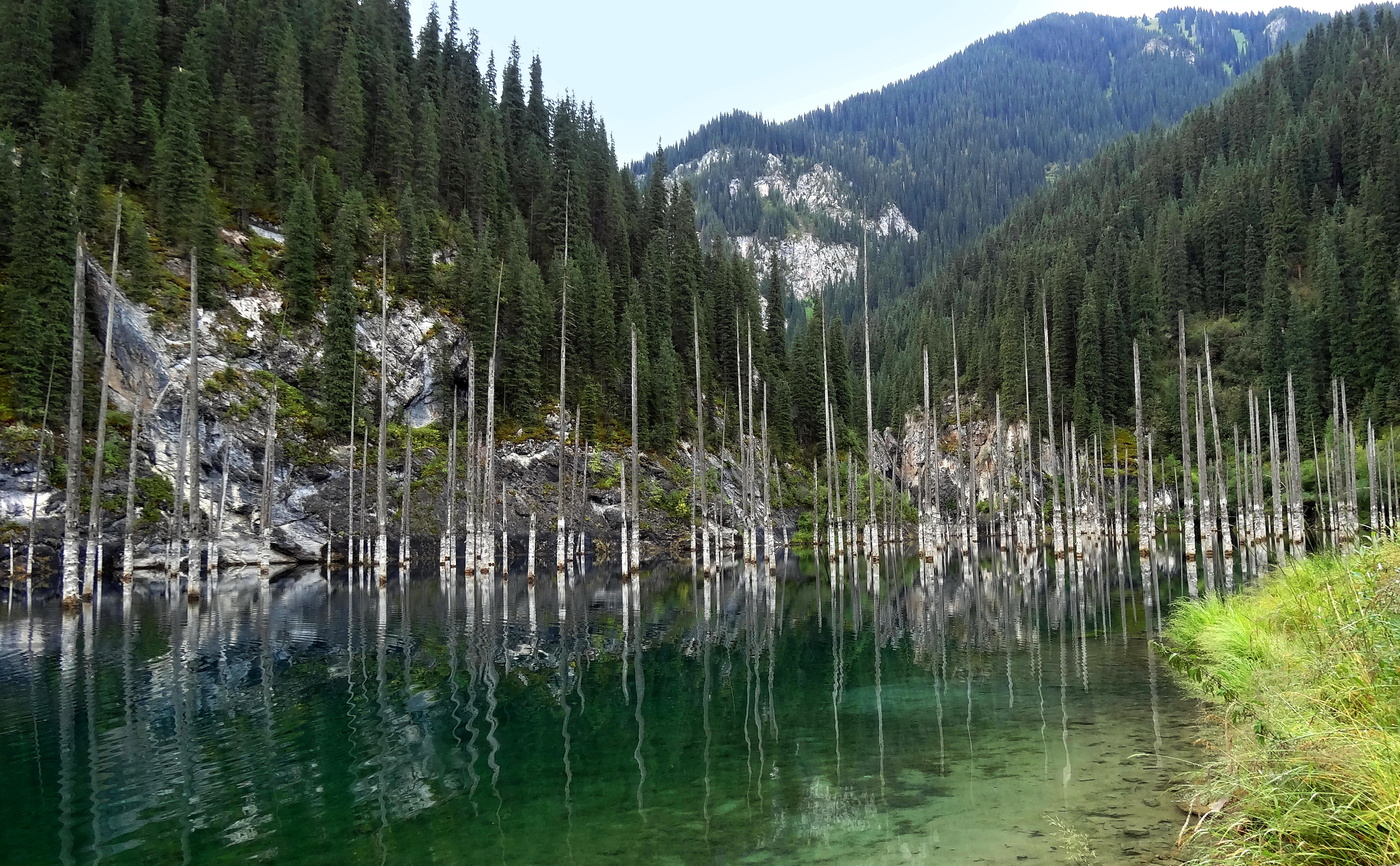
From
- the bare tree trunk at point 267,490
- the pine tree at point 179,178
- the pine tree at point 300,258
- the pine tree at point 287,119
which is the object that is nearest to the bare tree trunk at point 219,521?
the bare tree trunk at point 267,490

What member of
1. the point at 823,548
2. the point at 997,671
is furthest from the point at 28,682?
the point at 823,548

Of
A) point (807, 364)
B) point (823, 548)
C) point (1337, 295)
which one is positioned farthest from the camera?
point (807, 364)

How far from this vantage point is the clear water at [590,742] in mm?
8664

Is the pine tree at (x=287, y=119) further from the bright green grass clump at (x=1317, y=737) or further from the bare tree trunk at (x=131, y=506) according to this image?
the bright green grass clump at (x=1317, y=737)

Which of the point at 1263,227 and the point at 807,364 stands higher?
the point at 1263,227

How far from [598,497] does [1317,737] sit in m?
62.4

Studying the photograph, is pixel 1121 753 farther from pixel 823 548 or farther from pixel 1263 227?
pixel 1263 227

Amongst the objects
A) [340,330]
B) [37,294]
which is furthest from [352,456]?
[37,294]

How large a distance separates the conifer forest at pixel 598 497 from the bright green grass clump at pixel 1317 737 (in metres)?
0.08

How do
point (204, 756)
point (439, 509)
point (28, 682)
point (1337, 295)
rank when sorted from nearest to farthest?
point (204, 756)
point (28, 682)
point (439, 509)
point (1337, 295)

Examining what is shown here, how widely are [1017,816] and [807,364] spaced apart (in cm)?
9486

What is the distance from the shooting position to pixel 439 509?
6169cm

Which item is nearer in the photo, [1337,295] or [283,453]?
[283,453]

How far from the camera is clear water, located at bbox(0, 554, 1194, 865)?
8.66 meters
